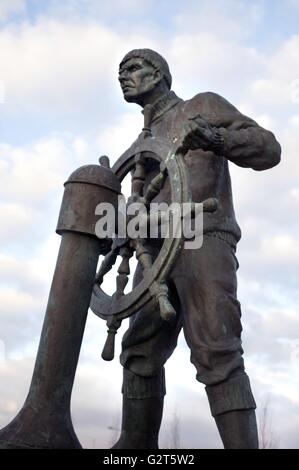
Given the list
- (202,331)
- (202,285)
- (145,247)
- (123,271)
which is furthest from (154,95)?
(202,331)

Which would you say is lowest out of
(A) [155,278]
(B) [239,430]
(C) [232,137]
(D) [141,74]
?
(B) [239,430]

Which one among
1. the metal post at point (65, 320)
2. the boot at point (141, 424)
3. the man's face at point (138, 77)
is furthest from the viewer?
the man's face at point (138, 77)

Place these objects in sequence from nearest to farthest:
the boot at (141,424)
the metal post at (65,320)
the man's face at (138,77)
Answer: the metal post at (65,320) → the boot at (141,424) → the man's face at (138,77)

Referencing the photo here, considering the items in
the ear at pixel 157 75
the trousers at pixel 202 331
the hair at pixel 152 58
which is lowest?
the trousers at pixel 202 331

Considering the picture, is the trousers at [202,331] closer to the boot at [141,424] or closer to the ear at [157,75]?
the boot at [141,424]

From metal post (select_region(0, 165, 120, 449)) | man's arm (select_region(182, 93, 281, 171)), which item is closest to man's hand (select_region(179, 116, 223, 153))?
man's arm (select_region(182, 93, 281, 171))

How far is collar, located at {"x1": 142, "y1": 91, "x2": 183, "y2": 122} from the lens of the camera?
Answer: 4.19 meters

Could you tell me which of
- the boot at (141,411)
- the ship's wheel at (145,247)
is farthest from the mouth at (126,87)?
the boot at (141,411)

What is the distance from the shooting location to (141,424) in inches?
149

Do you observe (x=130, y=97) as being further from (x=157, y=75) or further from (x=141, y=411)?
(x=141, y=411)

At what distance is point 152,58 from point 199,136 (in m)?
0.89

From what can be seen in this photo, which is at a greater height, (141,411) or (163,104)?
(163,104)

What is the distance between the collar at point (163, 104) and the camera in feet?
13.8
